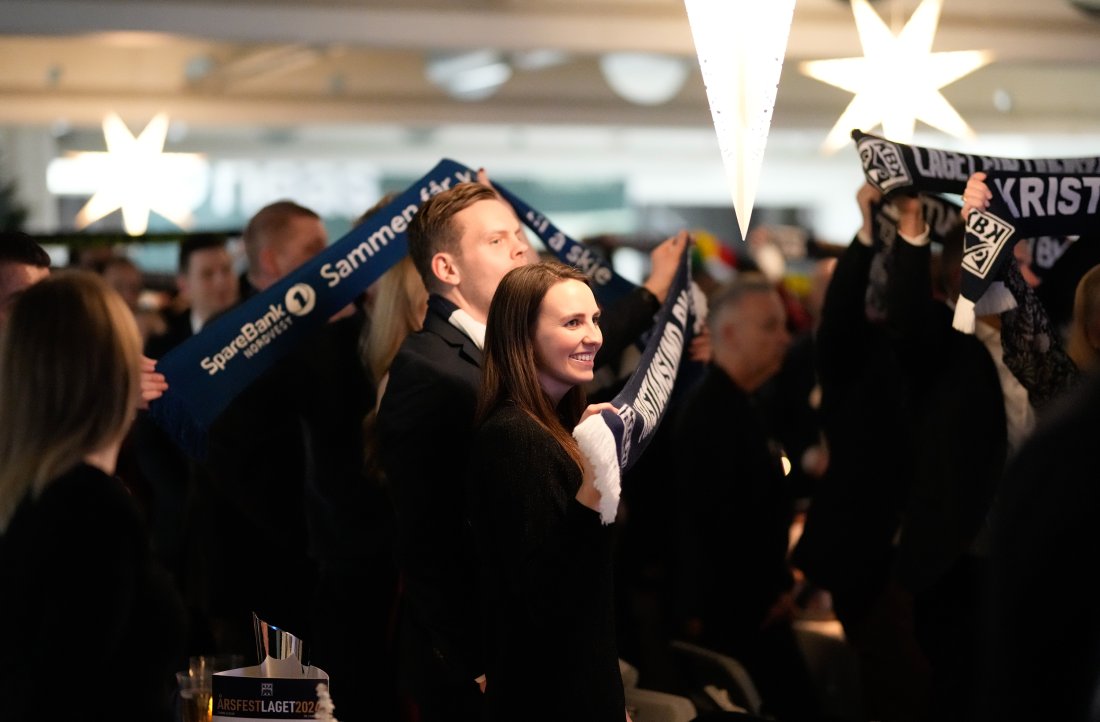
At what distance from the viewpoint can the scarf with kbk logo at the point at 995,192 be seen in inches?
130

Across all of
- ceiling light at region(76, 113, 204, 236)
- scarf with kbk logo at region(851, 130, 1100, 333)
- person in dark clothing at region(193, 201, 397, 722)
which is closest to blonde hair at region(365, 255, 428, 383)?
person in dark clothing at region(193, 201, 397, 722)

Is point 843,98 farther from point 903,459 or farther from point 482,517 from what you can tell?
point 482,517

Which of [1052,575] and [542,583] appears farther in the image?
[542,583]

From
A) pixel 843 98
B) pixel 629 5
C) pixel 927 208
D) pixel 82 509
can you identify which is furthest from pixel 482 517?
pixel 843 98

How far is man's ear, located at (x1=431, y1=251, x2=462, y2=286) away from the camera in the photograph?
115 inches

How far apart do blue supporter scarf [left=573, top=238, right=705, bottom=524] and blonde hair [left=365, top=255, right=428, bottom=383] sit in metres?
0.61

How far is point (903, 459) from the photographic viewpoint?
4305 millimetres

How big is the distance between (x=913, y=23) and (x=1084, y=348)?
4.40 ft

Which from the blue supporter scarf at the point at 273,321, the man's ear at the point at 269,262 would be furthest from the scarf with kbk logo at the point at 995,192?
the man's ear at the point at 269,262

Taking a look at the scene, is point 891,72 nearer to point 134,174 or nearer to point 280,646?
point 280,646

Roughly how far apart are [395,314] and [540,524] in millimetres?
1220

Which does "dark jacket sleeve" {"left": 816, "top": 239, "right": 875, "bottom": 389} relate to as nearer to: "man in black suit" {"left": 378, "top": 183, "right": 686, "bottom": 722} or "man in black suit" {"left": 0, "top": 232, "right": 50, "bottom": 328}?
"man in black suit" {"left": 378, "top": 183, "right": 686, "bottom": 722}

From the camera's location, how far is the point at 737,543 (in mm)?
4527

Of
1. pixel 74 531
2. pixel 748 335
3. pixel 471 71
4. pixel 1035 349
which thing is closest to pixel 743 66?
pixel 1035 349
